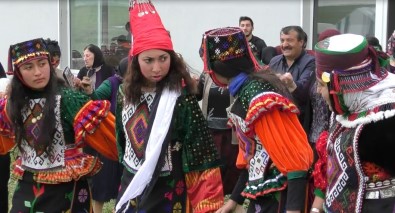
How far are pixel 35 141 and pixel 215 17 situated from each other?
6162 mm

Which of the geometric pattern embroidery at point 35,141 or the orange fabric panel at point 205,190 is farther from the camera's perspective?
the geometric pattern embroidery at point 35,141

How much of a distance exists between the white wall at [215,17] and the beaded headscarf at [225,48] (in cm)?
560

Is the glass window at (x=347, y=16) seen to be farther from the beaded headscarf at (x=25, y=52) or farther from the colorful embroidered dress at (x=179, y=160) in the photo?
the beaded headscarf at (x=25, y=52)

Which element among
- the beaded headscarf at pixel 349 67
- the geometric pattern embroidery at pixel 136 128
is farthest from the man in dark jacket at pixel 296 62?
the beaded headscarf at pixel 349 67

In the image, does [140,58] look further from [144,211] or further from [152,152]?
[144,211]

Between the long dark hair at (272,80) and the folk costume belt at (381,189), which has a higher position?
the long dark hair at (272,80)

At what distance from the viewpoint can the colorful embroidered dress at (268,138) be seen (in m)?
3.57

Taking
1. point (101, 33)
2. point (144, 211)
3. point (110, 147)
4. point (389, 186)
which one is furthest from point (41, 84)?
point (101, 33)

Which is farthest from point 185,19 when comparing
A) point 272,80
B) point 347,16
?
point 272,80

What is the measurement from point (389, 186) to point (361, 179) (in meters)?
0.12

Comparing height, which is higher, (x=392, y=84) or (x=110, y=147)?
(x=392, y=84)

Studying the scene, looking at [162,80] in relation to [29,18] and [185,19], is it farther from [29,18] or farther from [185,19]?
[29,18]

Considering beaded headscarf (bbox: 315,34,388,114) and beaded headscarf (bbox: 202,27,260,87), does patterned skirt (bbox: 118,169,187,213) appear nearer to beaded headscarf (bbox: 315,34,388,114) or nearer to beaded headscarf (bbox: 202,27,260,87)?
beaded headscarf (bbox: 202,27,260,87)

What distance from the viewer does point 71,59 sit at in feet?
44.8
